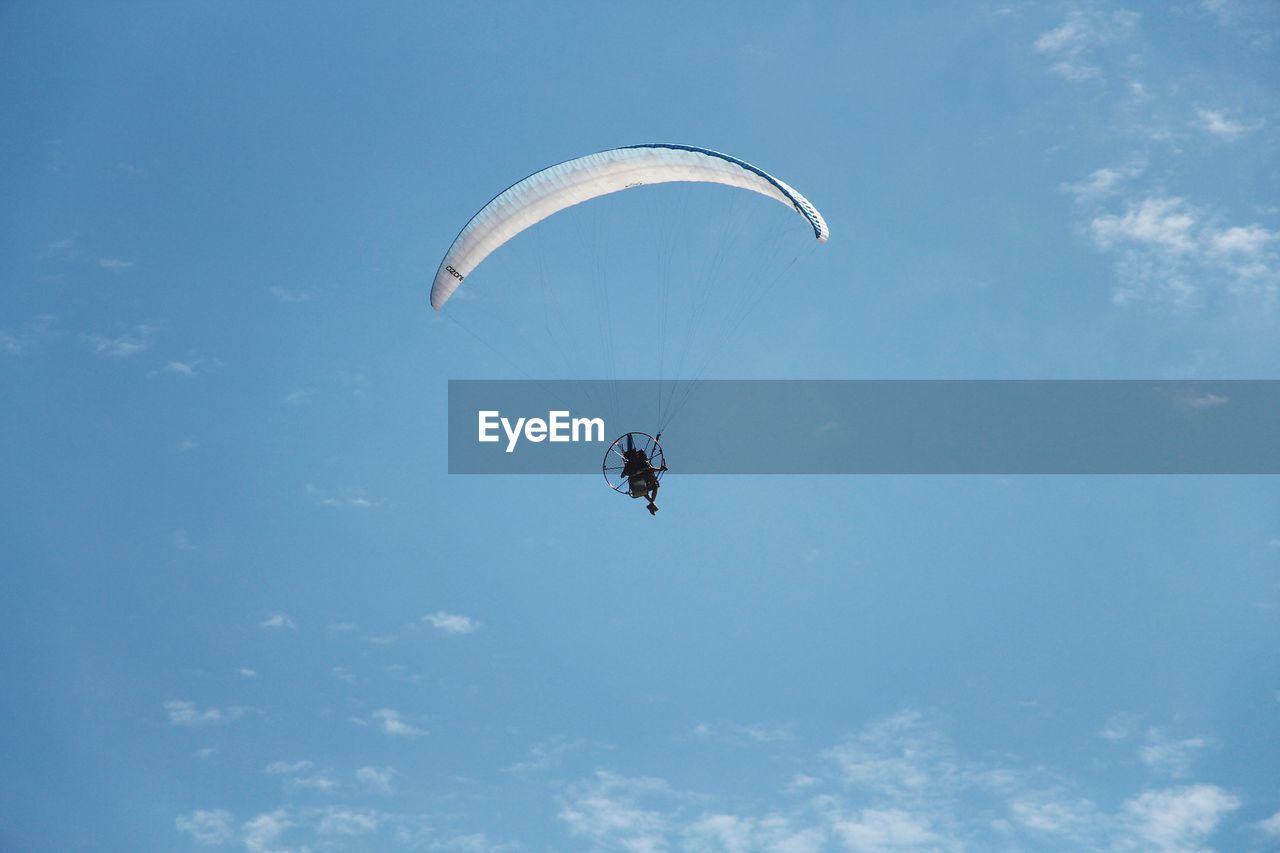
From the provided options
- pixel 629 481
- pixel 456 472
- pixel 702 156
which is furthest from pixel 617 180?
pixel 456 472

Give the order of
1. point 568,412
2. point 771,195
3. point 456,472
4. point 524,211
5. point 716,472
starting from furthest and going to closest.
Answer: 1. point 716,472
2. point 456,472
3. point 568,412
4. point 524,211
5. point 771,195

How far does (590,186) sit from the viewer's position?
38.5 m

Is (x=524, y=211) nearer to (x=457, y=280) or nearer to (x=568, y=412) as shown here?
(x=457, y=280)

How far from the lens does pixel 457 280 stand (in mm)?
40781

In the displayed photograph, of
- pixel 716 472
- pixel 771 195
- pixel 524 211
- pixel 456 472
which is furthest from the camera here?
pixel 716 472

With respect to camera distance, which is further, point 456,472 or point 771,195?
point 456,472

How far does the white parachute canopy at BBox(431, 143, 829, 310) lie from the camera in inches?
1419

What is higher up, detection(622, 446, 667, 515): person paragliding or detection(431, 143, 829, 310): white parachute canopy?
detection(431, 143, 829, 310): white parachute canopy

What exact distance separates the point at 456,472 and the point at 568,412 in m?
8.40

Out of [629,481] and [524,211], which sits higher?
[524,211]

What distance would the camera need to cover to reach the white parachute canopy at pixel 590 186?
3603 centimetres

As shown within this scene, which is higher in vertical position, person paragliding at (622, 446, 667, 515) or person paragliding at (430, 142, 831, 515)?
person paragliding at (430, 142, 831, 515)

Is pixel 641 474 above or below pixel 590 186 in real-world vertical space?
below

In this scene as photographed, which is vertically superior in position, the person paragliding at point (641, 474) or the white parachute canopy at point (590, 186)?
the white parachute canopy at point (590, 186)
